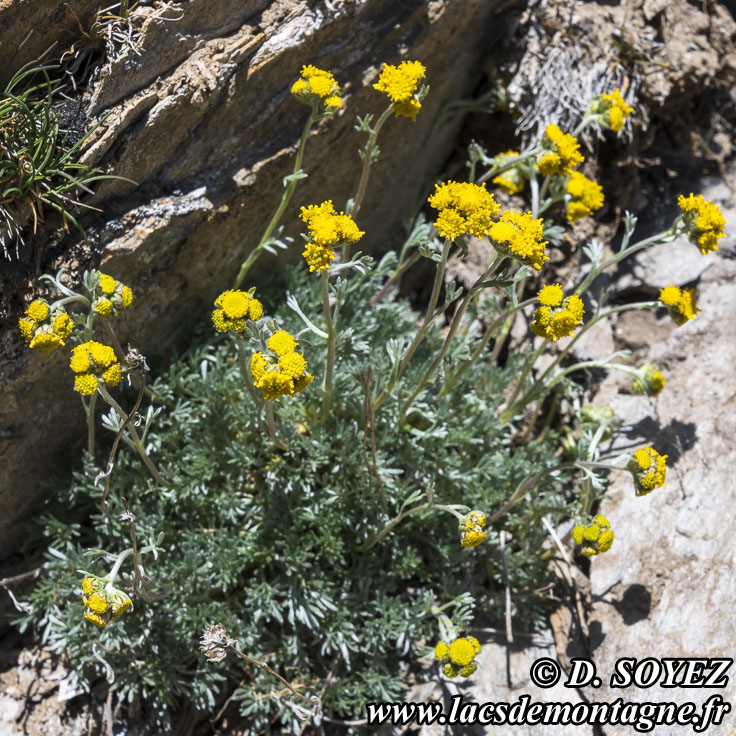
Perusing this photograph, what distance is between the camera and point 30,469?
3.89 metres

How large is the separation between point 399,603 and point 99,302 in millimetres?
2085

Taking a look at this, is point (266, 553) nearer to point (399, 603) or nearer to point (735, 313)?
point (399, 603)

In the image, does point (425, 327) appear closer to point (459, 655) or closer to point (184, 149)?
point (459, 655)

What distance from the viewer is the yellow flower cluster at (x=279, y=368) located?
2.77m

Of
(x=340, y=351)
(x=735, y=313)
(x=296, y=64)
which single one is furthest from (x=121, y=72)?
(x=735, y=313)

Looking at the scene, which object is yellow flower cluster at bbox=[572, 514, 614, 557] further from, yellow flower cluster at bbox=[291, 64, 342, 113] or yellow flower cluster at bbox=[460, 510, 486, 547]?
yellow flower cluster at bbox=[291, 64, 342, 113]

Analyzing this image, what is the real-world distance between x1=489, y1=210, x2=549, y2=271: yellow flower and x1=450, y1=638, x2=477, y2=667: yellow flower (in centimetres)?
165

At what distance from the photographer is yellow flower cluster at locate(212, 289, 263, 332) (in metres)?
2.90

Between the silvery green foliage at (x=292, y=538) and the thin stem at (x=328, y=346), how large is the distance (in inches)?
6.7

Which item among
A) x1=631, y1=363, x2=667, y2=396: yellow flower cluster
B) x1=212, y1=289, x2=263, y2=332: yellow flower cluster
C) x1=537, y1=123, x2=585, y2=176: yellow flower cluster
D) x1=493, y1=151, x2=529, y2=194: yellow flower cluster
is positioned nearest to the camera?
x1=212, y1=289, x2=263, y2=332: yellow flower cluster

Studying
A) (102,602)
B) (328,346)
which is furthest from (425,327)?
(102,602)

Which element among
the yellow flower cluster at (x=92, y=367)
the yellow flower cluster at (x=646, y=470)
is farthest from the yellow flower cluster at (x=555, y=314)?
the yellow flower cluster at (x=92, y=367)

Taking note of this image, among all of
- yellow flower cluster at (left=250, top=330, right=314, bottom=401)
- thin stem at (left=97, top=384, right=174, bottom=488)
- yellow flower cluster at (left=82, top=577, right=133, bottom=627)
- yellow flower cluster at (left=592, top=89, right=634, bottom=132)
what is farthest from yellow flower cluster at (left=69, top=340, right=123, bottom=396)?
yellow flower cluster at (left=592, top=89, right=634, bottom=132)

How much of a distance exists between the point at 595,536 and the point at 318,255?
1772 mm
